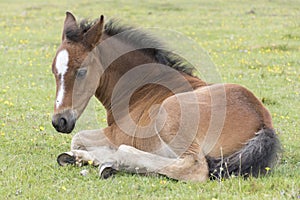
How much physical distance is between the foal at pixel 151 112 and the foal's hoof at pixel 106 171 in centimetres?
1

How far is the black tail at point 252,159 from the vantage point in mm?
5779

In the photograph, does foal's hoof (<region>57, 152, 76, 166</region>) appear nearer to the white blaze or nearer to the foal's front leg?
the foal's front leg

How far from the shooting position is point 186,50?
16.1m

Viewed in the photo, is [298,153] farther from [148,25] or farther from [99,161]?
[148,25]

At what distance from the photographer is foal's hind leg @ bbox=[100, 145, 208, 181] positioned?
19.0 feet

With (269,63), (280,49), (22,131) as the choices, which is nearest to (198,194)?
(22,131)

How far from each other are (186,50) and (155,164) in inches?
410

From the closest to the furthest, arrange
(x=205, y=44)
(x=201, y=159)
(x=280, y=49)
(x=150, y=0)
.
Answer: (x=201, y=159) < (x=280, y=49) < (x=205, y=44) < (x=150, y=0)

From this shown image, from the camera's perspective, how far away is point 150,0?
2842cm

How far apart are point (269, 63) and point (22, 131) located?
767 cm

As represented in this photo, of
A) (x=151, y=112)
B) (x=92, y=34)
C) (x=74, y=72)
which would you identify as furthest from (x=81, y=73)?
(x=151, y=112)

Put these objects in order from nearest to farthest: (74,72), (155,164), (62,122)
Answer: (155,164), (62,122), (74,72)

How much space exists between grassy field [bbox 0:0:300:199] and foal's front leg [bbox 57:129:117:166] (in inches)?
5.4

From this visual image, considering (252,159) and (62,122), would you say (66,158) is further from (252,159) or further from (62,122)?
(252,159)
